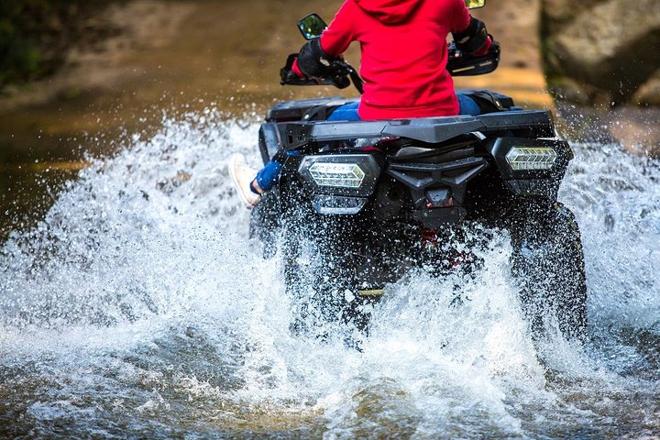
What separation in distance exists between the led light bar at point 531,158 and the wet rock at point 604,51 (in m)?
6.02

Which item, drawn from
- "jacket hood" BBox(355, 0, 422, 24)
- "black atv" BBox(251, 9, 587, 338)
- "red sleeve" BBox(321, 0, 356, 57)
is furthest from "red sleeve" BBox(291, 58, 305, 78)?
"jacket hood" BBox(355, 0, 422, 24)

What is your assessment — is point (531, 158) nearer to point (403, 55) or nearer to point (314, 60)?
point (403, 55)

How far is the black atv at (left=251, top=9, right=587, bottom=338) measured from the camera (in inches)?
169

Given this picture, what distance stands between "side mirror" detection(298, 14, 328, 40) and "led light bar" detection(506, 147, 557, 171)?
1.47m

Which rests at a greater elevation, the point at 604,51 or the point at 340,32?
the point at 340,32

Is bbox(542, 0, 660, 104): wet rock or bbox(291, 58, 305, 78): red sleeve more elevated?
bbox(291, 58, 305, 78): red sleeve

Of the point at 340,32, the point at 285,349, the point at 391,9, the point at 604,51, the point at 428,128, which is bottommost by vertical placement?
the point at 604,51


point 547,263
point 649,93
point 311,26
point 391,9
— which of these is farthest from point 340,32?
point 649,93

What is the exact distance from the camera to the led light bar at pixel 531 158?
4.33 m

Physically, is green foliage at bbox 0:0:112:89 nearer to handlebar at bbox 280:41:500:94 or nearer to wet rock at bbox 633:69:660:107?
wet rock at bbox 633:69:660:107

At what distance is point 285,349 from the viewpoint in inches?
190

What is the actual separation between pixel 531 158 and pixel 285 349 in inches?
55.7

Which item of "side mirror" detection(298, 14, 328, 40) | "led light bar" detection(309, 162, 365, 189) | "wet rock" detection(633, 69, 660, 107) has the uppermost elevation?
"side mirror" detection(298, 14, 328, 40)

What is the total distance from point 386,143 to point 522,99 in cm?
593
